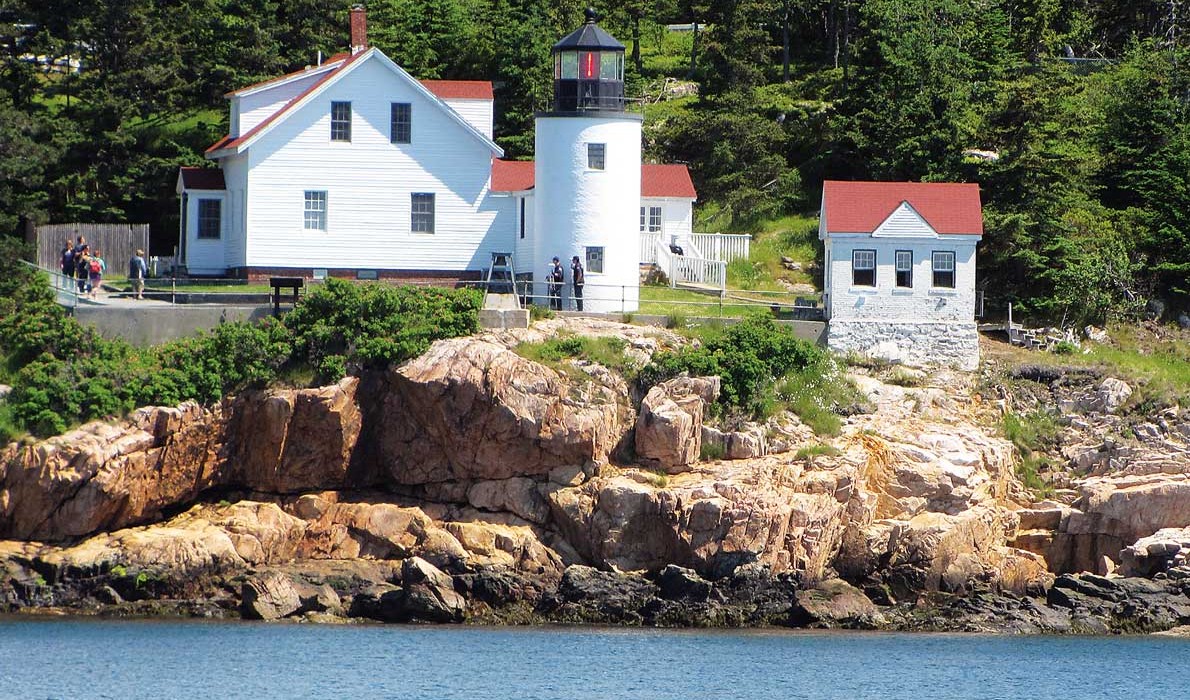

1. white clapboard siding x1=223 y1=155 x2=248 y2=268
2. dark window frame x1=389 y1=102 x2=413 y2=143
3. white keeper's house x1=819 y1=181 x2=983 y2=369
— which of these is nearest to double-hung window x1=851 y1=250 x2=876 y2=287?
white keeper's house x1=819 y1=181 x2=983 y2=369

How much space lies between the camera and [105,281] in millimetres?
49344

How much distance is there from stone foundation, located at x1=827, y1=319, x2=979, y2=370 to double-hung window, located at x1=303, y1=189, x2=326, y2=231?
42.5 ft

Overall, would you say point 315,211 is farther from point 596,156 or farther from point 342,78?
point 596,156

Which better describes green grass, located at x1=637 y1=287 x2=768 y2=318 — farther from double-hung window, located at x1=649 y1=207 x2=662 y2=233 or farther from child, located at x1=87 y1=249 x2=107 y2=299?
child, located at x1=87 y1=249 x2=107 y2=299

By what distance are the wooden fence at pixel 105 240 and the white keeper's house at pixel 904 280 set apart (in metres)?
17.8

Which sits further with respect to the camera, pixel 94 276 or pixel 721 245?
pixel 721 245

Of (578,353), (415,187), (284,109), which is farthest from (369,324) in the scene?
(284,109)

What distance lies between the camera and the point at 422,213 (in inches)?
1957

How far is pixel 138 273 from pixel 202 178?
4355 mm

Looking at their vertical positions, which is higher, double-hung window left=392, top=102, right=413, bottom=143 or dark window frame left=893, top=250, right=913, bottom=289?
double-hung window left=392, top=102, right=413, bottom=143

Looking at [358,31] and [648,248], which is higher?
[358,31]

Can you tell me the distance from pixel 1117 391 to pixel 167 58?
93.6 ft

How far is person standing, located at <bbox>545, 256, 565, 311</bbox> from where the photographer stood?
4722 centimetres

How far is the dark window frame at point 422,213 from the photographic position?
4966 cm
